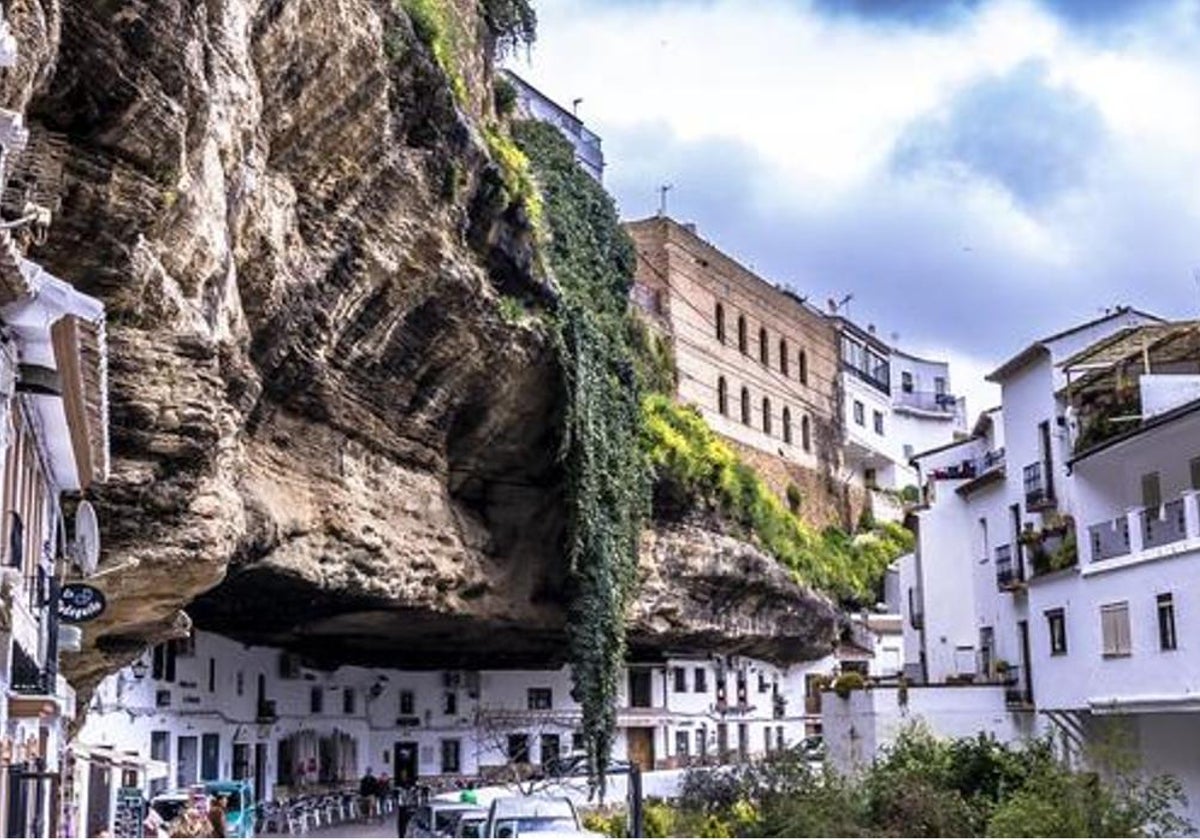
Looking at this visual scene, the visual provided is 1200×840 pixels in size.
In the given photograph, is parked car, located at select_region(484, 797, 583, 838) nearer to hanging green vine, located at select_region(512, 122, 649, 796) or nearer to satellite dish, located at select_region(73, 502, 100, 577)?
satellite dish, located at select_region(73, 502, 100, 577)

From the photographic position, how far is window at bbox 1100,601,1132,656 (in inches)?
1228

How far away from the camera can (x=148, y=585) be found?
2238 cm

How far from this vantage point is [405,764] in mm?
49844

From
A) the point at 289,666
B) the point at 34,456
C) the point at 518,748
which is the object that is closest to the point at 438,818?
the point at 34,456

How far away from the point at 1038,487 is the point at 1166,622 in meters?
7.13

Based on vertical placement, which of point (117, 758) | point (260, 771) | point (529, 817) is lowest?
point (529, 817)

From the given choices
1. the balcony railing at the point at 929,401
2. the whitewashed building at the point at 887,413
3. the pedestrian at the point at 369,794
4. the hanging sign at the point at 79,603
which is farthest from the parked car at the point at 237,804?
the balcony railing at the point at 929,401

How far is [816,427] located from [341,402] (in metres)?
43.7

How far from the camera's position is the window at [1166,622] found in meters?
29.4

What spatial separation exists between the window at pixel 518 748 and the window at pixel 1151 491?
25.8 meters

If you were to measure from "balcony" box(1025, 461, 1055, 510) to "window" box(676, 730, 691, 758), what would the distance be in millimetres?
23708

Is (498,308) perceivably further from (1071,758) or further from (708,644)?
(708,644)

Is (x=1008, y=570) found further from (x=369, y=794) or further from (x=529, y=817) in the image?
(x=369, y=794)

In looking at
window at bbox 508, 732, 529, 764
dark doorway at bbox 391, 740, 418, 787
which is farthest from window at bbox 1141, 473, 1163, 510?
dark doorway at bbox 391, 740, 418, 787
